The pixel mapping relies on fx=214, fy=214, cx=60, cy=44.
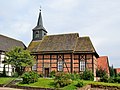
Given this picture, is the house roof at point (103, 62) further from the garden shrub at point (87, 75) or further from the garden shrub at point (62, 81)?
the garden shrub at point (62, 81)

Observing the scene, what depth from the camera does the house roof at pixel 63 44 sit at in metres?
41.0

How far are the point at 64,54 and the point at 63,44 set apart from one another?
2.62 meters

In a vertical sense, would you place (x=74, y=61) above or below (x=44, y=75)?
above

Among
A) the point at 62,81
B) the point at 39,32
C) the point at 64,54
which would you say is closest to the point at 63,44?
the point at 64,54

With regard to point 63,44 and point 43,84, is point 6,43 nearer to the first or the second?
point 63,44

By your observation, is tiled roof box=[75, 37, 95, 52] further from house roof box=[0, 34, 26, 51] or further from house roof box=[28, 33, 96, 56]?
house roof box=[0, 34, 26, 51]

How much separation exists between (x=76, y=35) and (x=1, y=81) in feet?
59.7

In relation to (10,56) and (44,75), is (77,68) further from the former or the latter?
(10,56)

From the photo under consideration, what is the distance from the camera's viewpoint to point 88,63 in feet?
129

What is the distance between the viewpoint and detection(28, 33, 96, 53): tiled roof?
41.0 meters

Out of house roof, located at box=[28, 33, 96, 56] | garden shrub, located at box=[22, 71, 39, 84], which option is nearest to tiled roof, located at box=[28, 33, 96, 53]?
house roof, located at box=[28, 33, 96, 56]

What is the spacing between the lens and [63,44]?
43.1 m

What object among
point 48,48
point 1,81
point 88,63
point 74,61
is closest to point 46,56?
point 48,48

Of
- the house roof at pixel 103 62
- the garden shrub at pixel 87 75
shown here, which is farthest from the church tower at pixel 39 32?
the house roof at pixel 103 62
